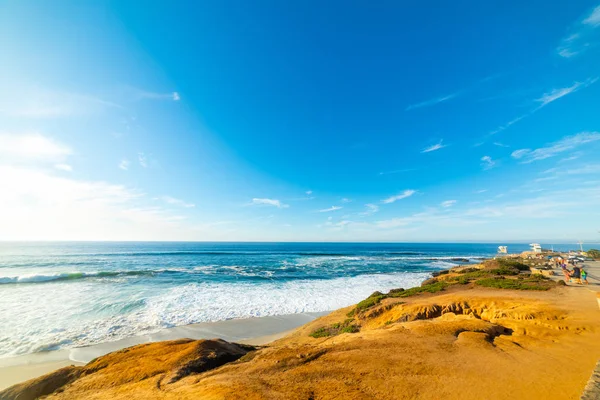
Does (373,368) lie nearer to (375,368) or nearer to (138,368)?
(375,368)

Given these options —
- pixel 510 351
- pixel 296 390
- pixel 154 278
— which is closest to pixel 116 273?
pixel 154 278

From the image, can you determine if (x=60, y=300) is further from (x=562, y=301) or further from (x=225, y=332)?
(x=562, y=301)

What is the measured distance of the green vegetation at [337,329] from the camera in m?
10.3

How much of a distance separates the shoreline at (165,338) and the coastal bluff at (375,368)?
487 centimetres

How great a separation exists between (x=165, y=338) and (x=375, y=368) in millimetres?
10840

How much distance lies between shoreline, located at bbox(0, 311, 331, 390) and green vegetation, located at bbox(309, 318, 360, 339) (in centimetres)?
245

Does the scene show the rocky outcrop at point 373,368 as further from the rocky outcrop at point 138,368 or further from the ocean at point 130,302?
the ocean at point 130,302

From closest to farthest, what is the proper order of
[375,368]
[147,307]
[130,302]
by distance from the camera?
[375,368] < [147,307] < [130,302]

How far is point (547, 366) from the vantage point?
5746 millimetres

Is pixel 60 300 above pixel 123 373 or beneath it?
beneath

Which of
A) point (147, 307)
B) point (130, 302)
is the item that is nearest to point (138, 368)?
point (147, 307)

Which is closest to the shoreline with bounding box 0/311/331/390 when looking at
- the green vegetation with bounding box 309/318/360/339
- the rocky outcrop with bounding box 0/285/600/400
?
the green vegetation with bounding box 309/318/360/339

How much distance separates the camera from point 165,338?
11727mm

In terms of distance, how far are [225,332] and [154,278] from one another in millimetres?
21143
